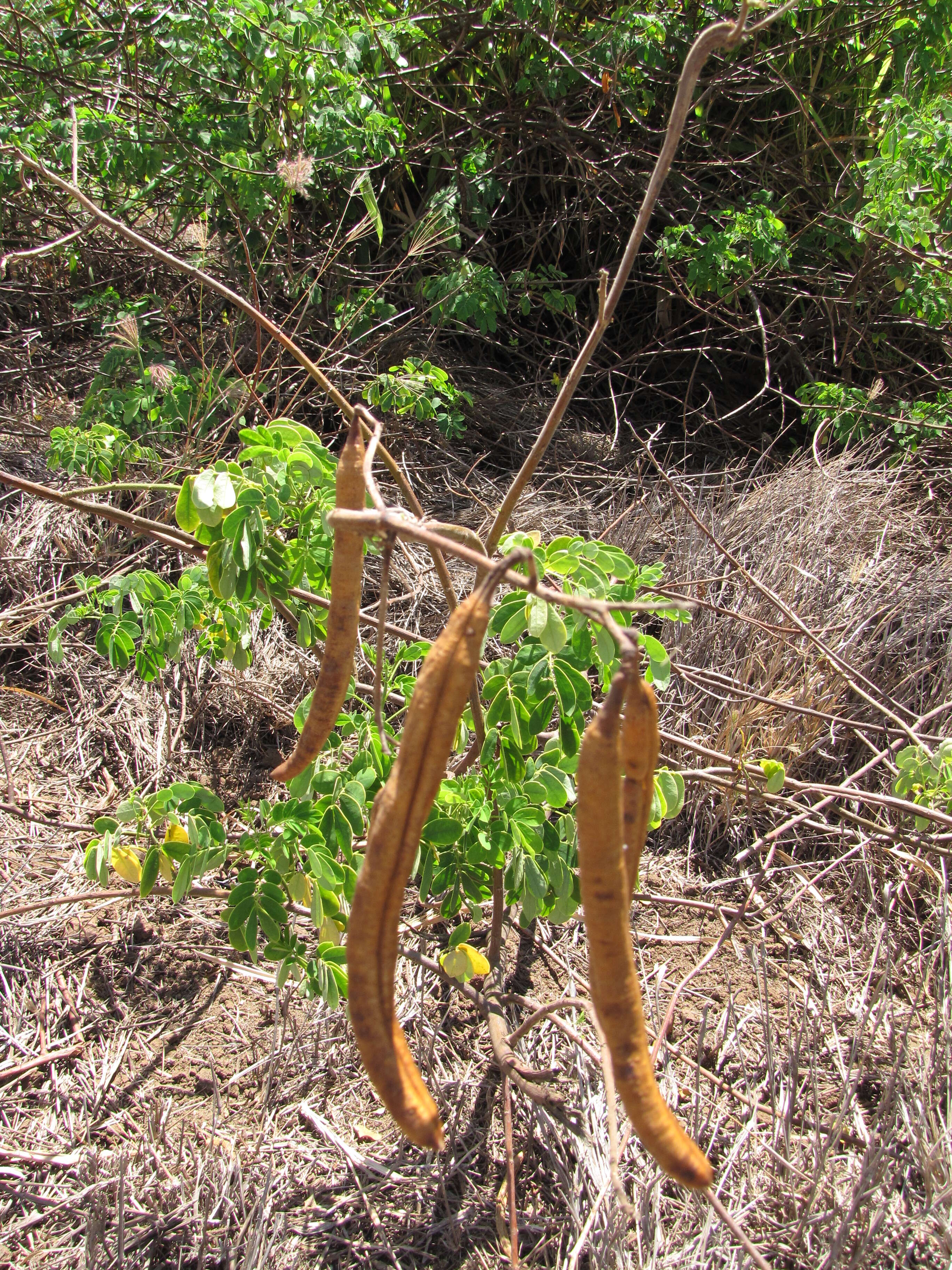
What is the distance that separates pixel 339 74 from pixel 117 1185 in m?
3.62

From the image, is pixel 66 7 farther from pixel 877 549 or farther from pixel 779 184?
pixel 877 549

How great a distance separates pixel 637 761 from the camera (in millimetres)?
709

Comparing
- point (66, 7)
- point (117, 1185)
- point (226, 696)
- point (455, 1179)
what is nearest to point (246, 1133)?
point (117, 1185)

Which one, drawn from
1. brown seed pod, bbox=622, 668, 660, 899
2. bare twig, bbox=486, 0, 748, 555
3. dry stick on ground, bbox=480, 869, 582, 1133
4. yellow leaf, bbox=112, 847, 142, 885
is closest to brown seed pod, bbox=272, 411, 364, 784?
bare twig, bbox=486, 0, 748, 555

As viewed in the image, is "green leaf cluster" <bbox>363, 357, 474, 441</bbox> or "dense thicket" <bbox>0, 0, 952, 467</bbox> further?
"dense thicket" <bbox>0, 0, 952, 467</bbox>

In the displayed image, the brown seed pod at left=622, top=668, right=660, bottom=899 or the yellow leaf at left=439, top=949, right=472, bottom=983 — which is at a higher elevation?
the brown seed pod at left=622, top=668, right=660, bottom=899

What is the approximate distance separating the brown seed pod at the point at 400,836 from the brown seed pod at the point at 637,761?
0.13 meters

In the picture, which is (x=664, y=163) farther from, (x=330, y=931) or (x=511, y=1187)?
(x=511, y=1187)

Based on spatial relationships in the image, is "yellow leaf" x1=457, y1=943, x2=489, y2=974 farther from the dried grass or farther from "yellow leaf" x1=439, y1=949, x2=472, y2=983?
the dried grass

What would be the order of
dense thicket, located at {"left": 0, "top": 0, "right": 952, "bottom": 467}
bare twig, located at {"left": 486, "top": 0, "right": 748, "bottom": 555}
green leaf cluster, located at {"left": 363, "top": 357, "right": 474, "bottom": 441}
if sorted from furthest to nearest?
dense thicket, located at {"left": 0, "top": 0, "right": 952, "bottom": 467}
green leaf cluster, located at {"left": 363, "top": 357, "right": 474, "bottom": 441}
bare twig, located at {"left": 486, "top": 0, "right": 748, "bottom": 555}

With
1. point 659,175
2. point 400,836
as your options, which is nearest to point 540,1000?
point 400,836

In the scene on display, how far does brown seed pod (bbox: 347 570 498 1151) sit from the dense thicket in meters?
2.53

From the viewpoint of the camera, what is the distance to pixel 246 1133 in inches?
71.4

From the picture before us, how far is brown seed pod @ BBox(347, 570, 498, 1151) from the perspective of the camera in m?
0.62
